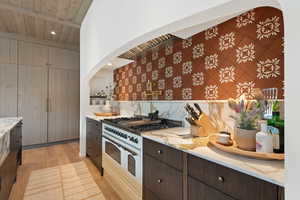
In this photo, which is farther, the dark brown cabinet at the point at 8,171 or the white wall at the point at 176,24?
the dark brown cabinet at the point at 8,171

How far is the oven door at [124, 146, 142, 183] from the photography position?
149 centimetres

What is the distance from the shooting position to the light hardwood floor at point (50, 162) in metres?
1.96

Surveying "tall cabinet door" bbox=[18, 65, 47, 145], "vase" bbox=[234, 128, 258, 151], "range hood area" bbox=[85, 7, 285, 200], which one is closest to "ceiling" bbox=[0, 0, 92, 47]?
"tall cabinet door" bbox=[18, 65, 47, 145]

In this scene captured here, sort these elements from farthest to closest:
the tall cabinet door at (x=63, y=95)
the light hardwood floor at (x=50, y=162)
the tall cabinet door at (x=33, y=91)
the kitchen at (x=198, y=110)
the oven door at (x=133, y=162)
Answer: the tall cabinet door at (x=63, y=95) → the tall cabinet door at (x=33, y=91) → the light hardwood floor at (x=50, y=162) → the oven door at (x=133, y=162) → the kitchen at (x=198, y=110)

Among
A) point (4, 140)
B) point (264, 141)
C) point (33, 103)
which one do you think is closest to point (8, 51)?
point (33, 103)

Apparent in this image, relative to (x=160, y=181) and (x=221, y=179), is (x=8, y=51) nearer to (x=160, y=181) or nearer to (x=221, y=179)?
(x=160, y=181)

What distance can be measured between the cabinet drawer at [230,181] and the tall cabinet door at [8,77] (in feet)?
15.0

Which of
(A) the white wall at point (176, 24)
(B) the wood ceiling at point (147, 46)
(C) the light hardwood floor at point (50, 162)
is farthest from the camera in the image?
(C) the light hardwood floor at point (50, 162)

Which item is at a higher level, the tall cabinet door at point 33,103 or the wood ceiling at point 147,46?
the wood ceiling at point 147,46

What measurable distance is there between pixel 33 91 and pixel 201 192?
15.2 feet

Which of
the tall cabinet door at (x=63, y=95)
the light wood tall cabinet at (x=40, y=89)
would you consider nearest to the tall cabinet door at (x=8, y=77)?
the light wood tall cabinet at (x=40, y=89)

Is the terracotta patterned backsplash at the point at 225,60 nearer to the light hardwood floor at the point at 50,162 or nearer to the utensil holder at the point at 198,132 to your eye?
the utensil holder at the point at 198,132

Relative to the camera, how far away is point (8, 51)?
3.63m

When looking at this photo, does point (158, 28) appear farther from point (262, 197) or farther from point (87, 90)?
point (87, 90)
